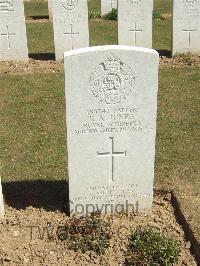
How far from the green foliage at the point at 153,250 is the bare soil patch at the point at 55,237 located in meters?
0.12

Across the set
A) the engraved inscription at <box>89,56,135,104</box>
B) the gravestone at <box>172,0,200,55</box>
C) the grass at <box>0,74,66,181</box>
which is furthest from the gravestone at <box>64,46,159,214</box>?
the gravestone at <box>172,0,200,55</box>

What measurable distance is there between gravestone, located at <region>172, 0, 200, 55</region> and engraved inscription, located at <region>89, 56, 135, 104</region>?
685 cm

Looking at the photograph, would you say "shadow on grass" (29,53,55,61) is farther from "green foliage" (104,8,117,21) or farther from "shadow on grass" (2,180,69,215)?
"shadow on grass" (2,180,69,215)

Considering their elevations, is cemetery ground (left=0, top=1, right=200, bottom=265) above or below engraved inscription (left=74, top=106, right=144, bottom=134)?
below

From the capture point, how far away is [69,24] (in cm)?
1073

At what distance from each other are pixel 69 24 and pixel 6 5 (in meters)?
1.53

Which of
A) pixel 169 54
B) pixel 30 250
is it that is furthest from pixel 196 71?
pixel 30 250

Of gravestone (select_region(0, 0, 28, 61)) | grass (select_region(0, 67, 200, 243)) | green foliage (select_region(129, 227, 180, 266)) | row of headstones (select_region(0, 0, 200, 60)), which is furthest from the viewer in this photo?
row of headstones (select_region(0, 0, 200, 60))

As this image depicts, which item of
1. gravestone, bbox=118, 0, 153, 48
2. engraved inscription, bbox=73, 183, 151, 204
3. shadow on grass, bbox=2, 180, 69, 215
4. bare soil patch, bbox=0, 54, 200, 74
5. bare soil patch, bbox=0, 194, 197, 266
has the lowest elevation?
bare soil patch, bbox=0, 194, 197, 266

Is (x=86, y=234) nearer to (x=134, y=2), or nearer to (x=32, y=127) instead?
(x=32, y=127)

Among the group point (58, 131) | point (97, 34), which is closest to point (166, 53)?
point (97, 34)

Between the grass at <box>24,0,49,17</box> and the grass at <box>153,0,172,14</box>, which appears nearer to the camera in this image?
the grass at <box>153,0,172,14</box>

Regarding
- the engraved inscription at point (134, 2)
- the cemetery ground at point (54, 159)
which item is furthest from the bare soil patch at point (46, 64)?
the engraved inscription at point (134, 2)

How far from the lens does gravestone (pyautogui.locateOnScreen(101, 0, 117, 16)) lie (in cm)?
1620
